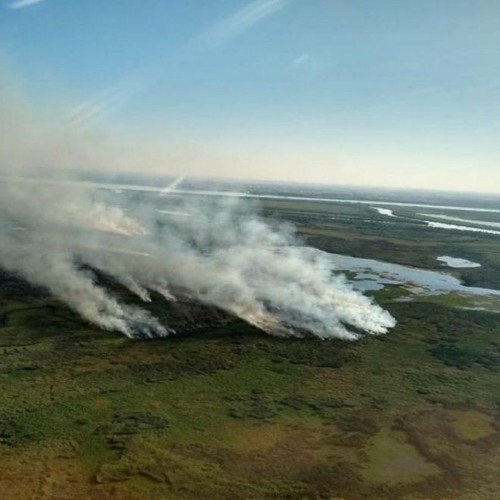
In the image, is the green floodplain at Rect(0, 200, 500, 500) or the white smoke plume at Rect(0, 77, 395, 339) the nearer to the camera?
the green floodplain at Rect(0, 200, 500, 500)

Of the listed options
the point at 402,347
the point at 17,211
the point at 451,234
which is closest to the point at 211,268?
the point at 402,347

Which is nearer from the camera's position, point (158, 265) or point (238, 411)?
point (238, 411)

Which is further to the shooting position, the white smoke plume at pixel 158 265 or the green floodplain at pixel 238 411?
the white smoke plume at pixel 158 265

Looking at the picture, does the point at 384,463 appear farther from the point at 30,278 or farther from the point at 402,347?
the point at 30,278
